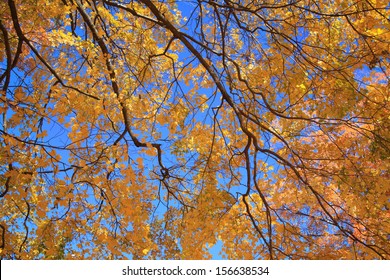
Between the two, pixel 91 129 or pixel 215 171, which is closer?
pixel 91 129

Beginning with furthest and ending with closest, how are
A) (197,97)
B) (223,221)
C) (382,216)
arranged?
(197,97)
(382,216)
(223,221)

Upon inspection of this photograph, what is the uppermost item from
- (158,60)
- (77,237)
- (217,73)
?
(158,60)

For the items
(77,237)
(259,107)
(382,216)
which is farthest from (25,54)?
(382,216)

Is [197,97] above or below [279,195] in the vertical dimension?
above

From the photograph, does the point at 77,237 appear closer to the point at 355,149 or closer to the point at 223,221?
the point at 223,221

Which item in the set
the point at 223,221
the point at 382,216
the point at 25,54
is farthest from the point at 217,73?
the point at 25,54

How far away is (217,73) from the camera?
390cm

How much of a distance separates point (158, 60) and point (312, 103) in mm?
2113

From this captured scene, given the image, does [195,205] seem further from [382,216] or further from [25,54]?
[25,54]

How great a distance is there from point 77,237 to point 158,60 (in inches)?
100

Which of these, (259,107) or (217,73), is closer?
(217,73)

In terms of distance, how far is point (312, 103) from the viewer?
4578mm

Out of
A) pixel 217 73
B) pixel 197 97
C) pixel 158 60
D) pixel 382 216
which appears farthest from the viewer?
pixel 158 60

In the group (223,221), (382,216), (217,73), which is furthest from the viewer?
(382,216)
